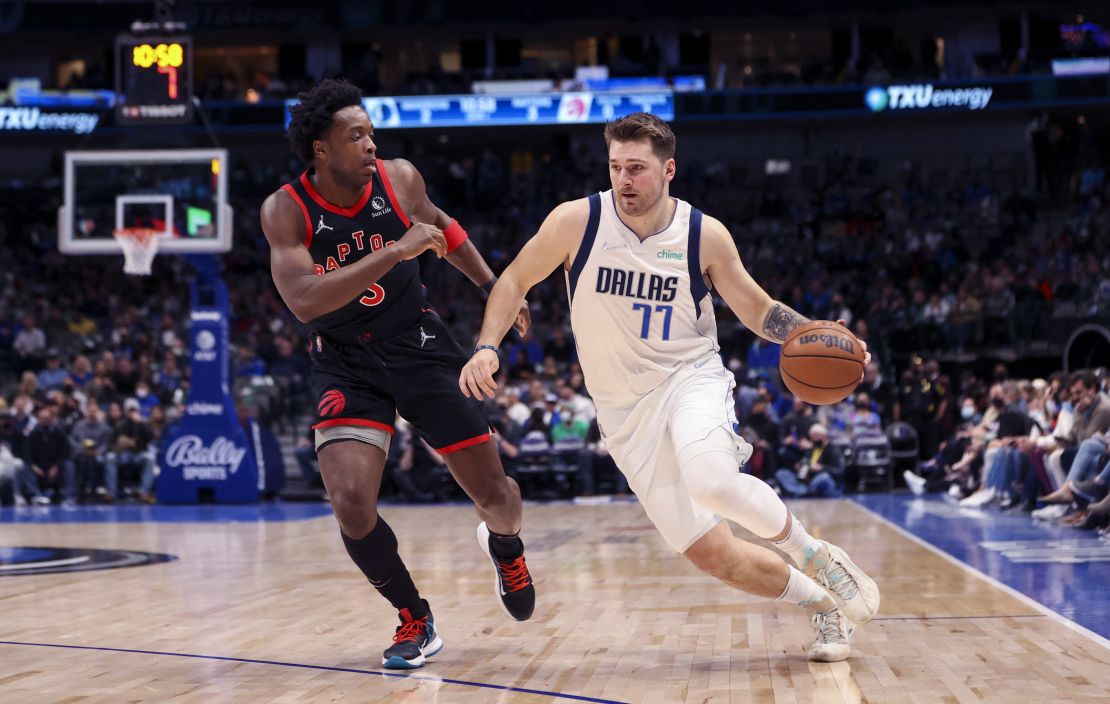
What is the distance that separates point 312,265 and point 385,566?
1.21 metres

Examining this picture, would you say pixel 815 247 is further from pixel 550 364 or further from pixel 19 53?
pixel 19 53

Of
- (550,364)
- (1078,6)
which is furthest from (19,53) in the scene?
(1078,6)

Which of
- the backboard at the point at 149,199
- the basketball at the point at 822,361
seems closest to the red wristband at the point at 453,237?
the basketball at the point at 822,361

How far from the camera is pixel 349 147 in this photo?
510 centimetres

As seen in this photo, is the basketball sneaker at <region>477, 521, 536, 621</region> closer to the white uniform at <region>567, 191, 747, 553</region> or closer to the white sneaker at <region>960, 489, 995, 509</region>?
the white uniform at <region>567, 191, 747, 553</region>

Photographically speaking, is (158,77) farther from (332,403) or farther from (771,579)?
(771,579)

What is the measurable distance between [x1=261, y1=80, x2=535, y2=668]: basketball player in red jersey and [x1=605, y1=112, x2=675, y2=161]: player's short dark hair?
0.77 metres

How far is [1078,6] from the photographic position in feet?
93.4

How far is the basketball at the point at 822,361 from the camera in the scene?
16.3ft

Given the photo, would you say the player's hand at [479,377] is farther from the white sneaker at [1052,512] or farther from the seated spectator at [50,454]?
the seated spectator at [50,454]

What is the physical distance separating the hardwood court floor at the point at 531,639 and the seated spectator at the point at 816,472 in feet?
21.3

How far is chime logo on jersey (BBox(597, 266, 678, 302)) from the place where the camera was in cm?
503

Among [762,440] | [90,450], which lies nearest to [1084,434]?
[762,440]

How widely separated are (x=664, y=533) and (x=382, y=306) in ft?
4.70
